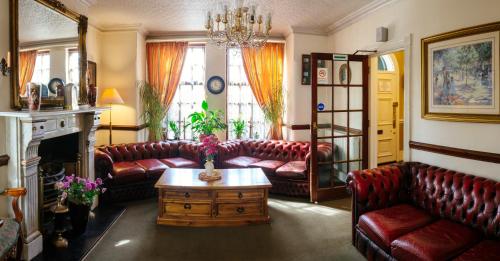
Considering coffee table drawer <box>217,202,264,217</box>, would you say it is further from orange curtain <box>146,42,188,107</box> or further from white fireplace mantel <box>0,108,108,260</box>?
orange curtain <box>146,42,188,107</box>

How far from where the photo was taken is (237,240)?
3.51m

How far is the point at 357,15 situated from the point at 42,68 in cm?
426

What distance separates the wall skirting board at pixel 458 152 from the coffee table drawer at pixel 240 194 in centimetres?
189

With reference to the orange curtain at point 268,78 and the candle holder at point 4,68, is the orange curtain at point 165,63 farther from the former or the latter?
the candle holder at point 4,68

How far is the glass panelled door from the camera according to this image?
4.77m

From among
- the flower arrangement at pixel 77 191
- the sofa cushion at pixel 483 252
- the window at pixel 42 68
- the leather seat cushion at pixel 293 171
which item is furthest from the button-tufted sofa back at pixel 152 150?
the sofa cushion at pixel 483 252

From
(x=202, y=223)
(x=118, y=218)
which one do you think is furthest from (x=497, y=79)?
(x=118, y=218)

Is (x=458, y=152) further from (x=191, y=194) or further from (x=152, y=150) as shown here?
(x=152, y=150)

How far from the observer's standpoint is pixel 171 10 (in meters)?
4.95

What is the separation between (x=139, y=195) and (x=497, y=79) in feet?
14.8

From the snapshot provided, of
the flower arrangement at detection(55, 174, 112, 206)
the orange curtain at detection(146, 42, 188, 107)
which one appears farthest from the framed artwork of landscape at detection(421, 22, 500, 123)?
the orange curtain at detection(146, 42, 188, 107)

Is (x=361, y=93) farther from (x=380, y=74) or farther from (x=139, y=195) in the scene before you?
(x=139, y=195)

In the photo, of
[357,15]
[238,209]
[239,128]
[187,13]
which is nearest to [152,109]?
[239,128]

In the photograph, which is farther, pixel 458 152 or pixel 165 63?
pixel 165 63
